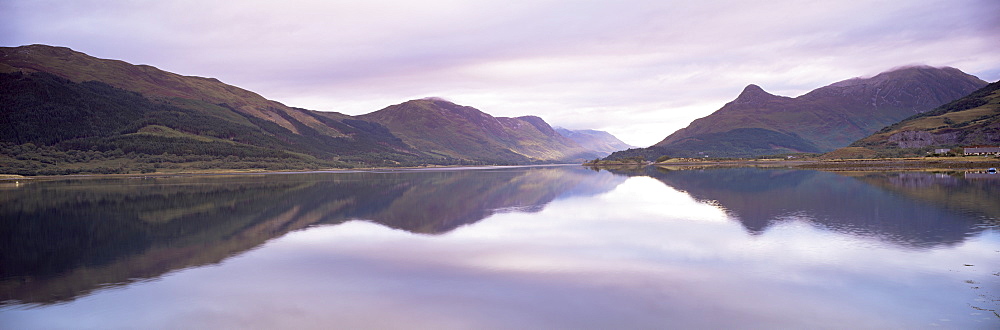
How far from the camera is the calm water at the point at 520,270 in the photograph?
43.8 ft

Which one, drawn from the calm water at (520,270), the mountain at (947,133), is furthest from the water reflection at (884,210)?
the mountain at (947,133)

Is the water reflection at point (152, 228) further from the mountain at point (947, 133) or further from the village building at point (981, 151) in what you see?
the mountain at point (947, 133)

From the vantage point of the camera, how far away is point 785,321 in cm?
1247

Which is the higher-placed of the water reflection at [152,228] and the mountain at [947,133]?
the mountain at [947,133]

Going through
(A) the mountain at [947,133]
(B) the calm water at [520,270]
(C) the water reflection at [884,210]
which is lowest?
(B) the calm water at [520,270]

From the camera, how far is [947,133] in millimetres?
156625

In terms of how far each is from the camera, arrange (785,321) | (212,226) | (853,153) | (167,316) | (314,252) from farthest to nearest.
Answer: (853,153), (212,226), (314,252), (167,316), (785,321)

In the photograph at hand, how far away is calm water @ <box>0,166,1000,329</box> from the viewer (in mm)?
13352

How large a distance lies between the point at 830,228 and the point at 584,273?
1667 cm

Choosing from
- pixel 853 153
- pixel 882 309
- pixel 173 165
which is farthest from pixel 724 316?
pixel 173 165

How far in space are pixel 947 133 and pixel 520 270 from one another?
19228 centimetres

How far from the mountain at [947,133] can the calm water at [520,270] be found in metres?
140

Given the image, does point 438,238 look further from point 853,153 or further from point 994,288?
point 853,153

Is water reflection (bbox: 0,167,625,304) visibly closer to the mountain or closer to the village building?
the village building
